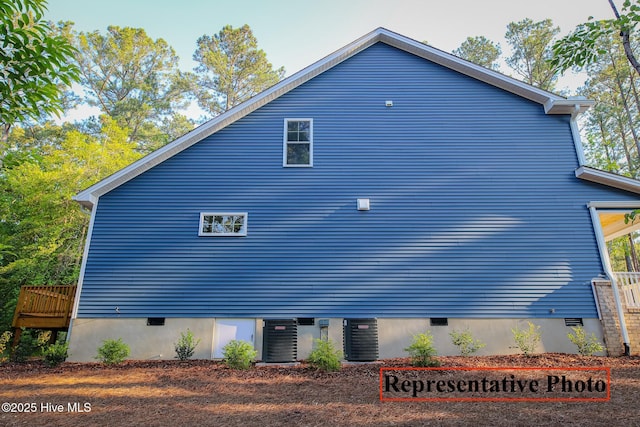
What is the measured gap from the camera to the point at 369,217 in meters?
8.75

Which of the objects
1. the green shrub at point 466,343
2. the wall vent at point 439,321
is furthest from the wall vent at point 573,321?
the wall vent at point 439,321

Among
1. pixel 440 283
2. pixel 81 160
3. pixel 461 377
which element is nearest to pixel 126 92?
pixel 81 160

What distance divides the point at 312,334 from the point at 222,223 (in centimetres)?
339

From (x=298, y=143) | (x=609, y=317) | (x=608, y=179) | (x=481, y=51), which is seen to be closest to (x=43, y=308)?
(x=298, y=143)

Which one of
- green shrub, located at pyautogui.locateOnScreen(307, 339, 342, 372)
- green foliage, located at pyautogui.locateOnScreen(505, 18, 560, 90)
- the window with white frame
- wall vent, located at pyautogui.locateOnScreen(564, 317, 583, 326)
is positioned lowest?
green shrub, located at pyautogui.locateOnScreen(307, 339, 342, 372)

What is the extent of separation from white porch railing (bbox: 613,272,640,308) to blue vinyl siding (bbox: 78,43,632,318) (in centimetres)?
74

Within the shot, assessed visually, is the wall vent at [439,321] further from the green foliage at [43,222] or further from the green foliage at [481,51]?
the green foliage at [481,51]

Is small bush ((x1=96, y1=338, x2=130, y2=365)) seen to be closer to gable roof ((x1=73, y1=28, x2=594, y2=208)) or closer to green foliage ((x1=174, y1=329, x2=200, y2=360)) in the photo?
green foliage ((x1=174, y1=329, x2=200, y2=360))

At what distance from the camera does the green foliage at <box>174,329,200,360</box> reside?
25.8 ft

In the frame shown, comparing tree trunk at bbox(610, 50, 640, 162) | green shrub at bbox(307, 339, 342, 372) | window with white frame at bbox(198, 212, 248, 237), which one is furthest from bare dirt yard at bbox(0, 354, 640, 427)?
tree trunk at bbox(610, 50, 640, 162)

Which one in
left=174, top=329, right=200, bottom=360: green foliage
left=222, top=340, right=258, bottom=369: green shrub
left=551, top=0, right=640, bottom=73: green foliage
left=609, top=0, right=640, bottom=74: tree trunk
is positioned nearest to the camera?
left=551, top=0, right=640, bottom=73: green foliage

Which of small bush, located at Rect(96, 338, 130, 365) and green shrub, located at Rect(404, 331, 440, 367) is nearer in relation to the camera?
green shrub, located at Rect(404, 331, 440, 367)

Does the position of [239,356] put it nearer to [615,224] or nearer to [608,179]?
[608,179]

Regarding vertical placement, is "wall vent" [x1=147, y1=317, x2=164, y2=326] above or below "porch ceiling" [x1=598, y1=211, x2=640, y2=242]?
below
